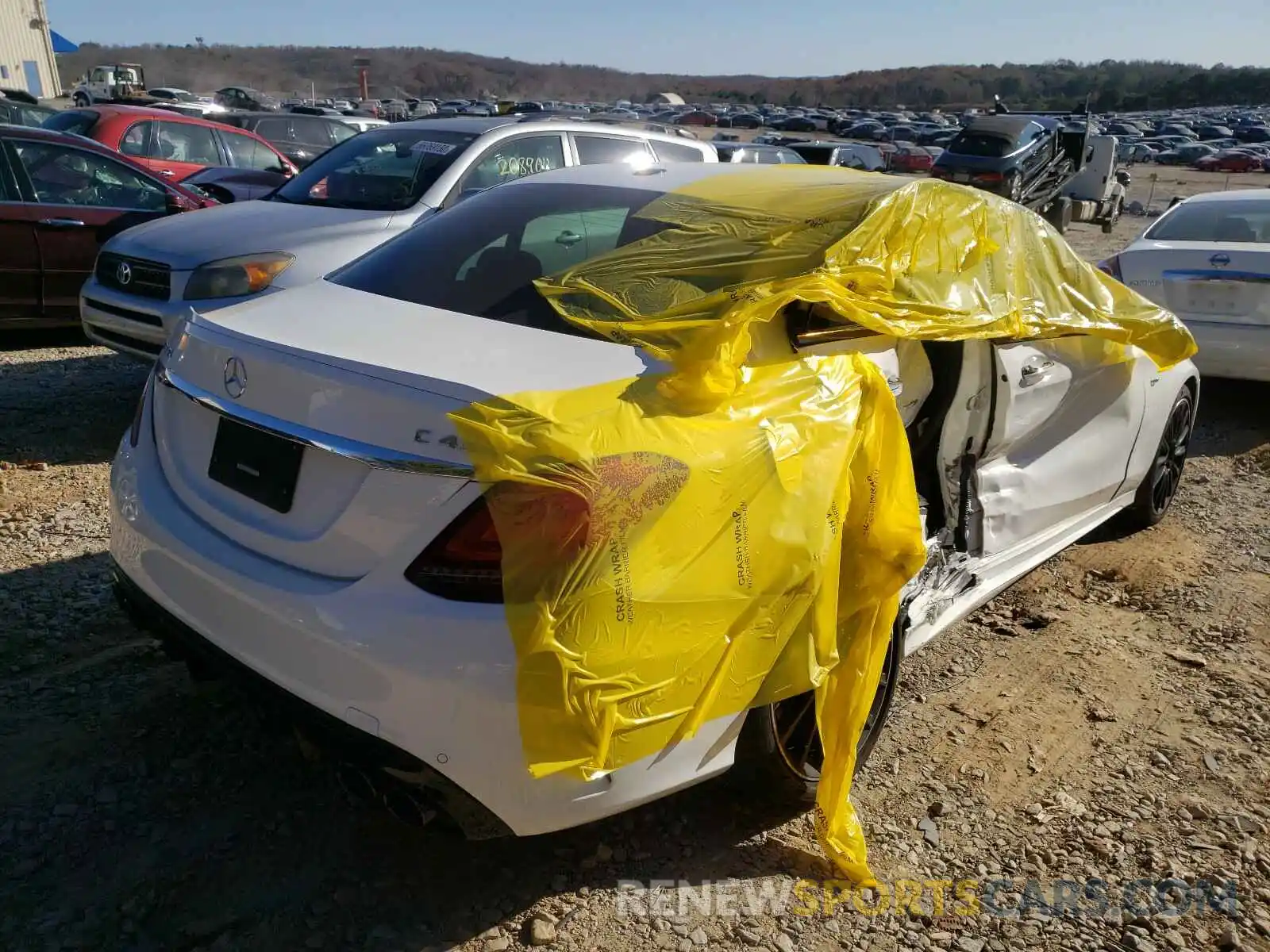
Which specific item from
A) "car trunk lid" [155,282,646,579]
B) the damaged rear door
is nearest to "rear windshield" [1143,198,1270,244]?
the damaged rear door

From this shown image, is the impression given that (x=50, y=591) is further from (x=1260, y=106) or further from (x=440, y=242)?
(x=1260, y=106)

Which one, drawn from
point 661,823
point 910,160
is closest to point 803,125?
point 910,160

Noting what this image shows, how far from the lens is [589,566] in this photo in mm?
2076

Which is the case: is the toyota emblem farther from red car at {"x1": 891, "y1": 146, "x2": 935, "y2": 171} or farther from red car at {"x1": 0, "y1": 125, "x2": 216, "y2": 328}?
red car at {"x1": 891, "y1": 146, "x2": 935, "y2": 171}

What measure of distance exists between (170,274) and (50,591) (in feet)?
7.71

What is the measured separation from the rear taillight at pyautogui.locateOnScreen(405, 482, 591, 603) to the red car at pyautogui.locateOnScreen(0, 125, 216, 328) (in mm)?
5986

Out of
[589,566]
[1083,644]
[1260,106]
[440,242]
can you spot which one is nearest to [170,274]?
[440,242]

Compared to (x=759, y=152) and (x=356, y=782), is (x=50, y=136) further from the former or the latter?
(x=759, y=152)

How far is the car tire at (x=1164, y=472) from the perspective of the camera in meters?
5.07

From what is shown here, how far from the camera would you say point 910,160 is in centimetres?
3800

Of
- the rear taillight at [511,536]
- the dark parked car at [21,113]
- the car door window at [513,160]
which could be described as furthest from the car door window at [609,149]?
the dark parked car at [21,113]

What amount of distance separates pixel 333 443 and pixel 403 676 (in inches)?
20.9

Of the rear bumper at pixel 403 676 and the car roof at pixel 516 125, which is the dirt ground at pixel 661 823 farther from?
the car roof at pixel 516 125

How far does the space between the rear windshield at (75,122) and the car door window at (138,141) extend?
0.34 metres
